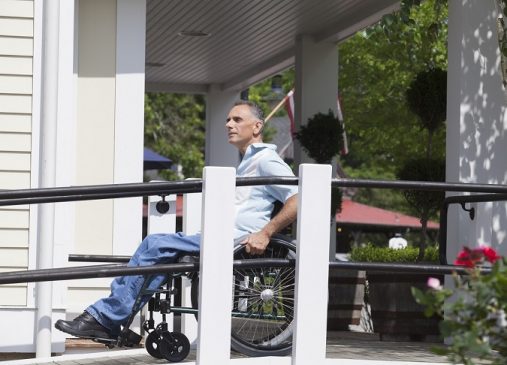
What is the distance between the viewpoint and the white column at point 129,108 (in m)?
8.49

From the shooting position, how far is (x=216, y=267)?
5953 millimetres

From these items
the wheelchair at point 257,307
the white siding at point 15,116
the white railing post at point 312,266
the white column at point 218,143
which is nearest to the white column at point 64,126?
the white siding at point 15,116

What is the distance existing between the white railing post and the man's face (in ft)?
3.09

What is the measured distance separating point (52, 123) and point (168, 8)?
6003 mm

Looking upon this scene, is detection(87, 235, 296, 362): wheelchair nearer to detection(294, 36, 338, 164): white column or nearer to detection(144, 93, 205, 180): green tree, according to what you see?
detection(294, 36, 338, 164): white column

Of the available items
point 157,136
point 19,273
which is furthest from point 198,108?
point 19,273

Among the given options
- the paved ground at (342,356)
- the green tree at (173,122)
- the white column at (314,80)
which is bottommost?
the paved ground at (342,356)

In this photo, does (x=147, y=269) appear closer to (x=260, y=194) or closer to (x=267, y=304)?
(x=267, y=304)

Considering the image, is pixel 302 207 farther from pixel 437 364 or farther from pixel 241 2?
pixel 241 2

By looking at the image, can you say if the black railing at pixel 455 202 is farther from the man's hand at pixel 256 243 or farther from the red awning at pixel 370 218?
the red awning at pixel 370 218

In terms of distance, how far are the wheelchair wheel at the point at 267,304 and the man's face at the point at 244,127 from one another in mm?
757

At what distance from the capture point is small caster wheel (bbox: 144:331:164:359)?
250 inches

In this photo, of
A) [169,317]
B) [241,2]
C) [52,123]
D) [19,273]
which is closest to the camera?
[19,273]

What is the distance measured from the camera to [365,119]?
27734mm
